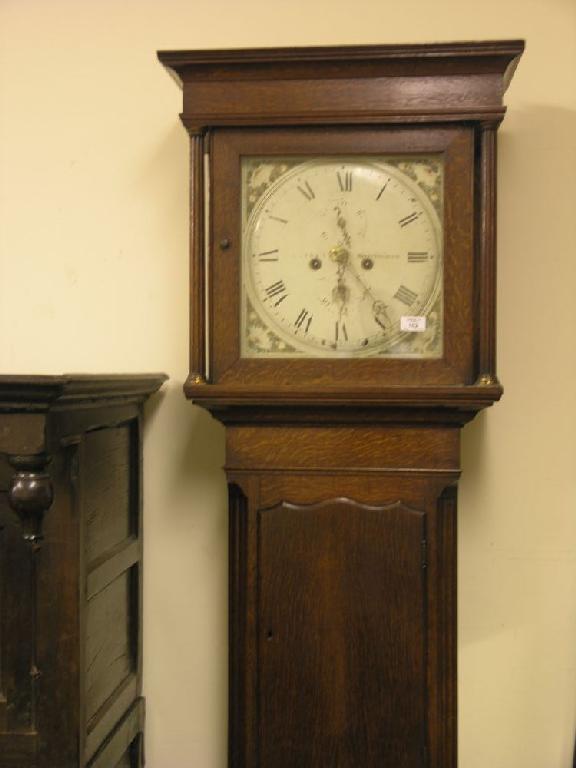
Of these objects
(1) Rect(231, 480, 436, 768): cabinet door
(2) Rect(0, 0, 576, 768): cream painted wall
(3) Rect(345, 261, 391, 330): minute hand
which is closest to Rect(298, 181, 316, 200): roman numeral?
(3) Rect(345, 261, 391, 330): minute hand

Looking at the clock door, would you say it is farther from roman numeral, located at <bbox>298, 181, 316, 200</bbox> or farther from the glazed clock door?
roman numeral, located at <bbox>298, 181, 316, 200</bbox>

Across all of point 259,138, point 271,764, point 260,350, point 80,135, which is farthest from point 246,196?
point 271,764

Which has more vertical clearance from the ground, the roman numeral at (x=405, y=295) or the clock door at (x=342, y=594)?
the roman numeral at (x=405, y=295)

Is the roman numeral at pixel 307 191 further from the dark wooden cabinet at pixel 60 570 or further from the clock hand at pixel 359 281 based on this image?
the dark wooden cabinet at pixel 60 570

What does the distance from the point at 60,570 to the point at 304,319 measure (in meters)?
0.53

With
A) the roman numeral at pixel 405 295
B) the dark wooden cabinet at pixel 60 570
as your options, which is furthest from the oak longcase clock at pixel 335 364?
the dark wooden cabinet at pixel 60 570

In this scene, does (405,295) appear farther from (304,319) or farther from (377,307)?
(304,319)

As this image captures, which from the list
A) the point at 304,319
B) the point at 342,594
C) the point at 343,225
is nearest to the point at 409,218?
the point at 343,225

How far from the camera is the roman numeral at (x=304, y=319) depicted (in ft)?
4.15

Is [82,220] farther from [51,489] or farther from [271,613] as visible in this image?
[271,613]

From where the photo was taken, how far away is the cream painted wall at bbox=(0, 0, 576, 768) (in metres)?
1.47

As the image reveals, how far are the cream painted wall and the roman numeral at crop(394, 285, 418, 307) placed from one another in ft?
0.99

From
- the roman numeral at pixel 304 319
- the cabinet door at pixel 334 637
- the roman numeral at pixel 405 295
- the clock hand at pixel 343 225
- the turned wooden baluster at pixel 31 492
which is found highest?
the clock hand at pixel 343 225

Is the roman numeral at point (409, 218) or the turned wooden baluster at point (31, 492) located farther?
the roman numeral at point (409, 218)
